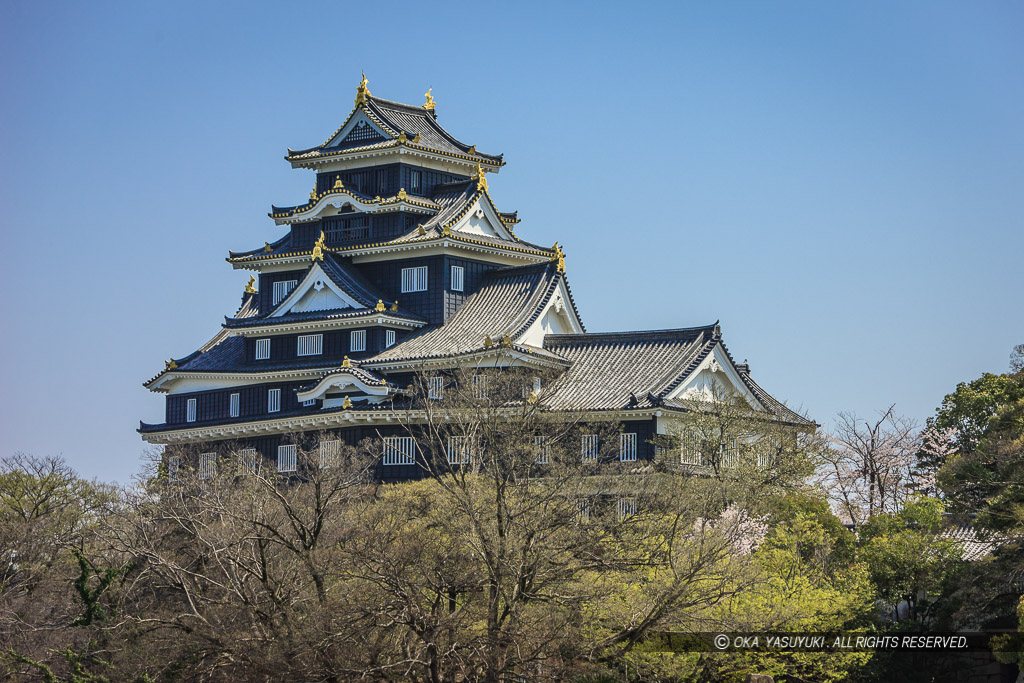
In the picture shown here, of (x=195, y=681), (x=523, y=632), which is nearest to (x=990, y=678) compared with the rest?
(x=523, y=632)

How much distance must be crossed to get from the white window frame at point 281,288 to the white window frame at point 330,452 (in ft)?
29.4

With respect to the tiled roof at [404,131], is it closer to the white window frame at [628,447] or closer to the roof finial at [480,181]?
the roof finial at [480,181]

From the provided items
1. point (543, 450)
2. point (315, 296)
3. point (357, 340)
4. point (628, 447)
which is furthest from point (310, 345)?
point (543, 450)

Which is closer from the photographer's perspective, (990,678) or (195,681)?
(195,681)

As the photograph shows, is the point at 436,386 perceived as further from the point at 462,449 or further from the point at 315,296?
the point at 462,449

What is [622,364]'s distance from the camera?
45.9 meters

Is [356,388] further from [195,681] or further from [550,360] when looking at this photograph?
[195,681]

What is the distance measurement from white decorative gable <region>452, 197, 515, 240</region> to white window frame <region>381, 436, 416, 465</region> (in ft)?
26.1

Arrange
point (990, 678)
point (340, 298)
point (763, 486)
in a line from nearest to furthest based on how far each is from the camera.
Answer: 1. point (990, 678)
2. point (763, 486)
3. point (340, 298)

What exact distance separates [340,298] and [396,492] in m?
12.0

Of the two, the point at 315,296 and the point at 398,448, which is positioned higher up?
the point at 315,296

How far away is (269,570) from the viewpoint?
112 ft

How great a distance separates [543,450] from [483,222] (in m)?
15.1

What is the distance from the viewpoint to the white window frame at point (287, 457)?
159ft
